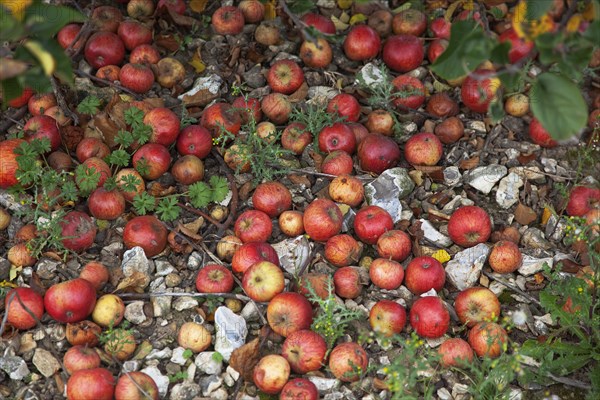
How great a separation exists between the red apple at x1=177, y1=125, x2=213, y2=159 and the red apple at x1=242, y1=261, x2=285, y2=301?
114cm

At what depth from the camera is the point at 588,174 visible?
4695 mm

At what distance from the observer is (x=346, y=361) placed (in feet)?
11.6

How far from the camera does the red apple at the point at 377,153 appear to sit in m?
4.53

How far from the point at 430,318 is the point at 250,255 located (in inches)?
44.7

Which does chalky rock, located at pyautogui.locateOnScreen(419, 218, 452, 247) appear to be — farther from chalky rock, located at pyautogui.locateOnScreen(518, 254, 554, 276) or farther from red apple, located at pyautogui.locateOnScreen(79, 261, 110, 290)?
red apple, located at pyautogui.locateOnScreen(79, 261, 110, 290)

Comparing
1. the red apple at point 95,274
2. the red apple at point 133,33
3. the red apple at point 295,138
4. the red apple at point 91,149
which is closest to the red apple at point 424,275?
the red apple at point 295,138

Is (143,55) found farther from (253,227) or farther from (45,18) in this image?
(45,18)

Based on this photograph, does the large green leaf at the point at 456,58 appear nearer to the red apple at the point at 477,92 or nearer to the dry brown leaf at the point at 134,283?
the red apple at the point at 477,92

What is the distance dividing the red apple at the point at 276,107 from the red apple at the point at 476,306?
1.87m

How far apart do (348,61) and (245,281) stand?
2.30m

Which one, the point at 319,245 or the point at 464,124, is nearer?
the point at 319,245

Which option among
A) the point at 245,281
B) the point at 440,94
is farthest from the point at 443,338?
the point at 440,94

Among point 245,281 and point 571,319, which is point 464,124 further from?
point 245,281

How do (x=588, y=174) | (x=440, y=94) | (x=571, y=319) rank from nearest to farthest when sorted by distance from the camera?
(x=571, y=319) → (x=588, y=174) → (x=440, y=94)
